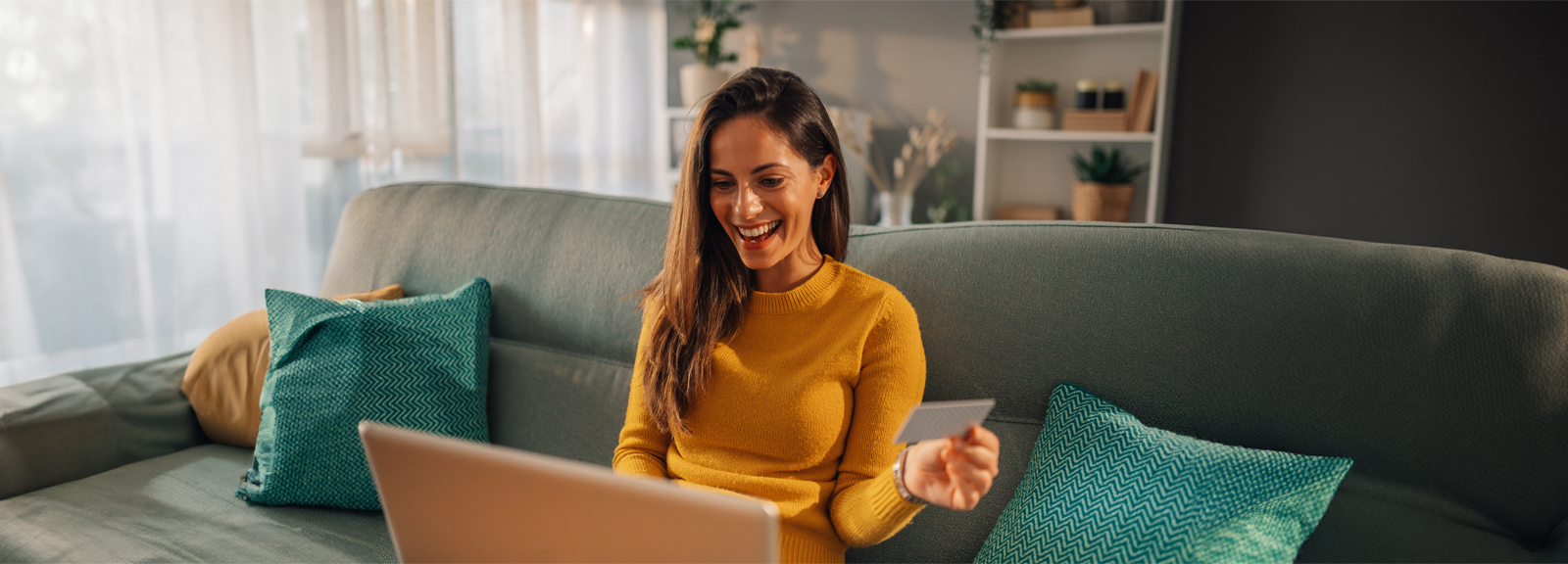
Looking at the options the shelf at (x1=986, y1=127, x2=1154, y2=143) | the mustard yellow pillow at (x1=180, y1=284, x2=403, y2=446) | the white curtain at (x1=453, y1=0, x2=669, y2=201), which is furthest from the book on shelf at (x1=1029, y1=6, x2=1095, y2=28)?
the mustard yellow pillow at (x1=180, y1=284, x2=403, y2=446)

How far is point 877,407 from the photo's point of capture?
3.49 feet

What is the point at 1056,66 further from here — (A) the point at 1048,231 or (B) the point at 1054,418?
(B) the point at 1054,418

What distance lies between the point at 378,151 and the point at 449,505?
2.44 metres

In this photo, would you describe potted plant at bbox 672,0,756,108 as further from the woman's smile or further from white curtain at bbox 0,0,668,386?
the woman's smile

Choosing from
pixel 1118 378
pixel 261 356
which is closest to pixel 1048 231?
pixel 1118 378

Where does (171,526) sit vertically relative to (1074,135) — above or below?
below

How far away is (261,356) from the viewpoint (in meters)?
1.58

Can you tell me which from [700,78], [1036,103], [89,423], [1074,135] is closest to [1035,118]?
[1036,103]

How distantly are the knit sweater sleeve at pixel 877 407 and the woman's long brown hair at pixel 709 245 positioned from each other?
6.0 inches

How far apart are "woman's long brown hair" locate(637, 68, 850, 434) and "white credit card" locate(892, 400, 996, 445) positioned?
0.49 meters

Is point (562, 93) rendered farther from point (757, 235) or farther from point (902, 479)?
point (902, 479)

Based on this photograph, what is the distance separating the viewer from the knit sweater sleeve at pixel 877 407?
1.04 m

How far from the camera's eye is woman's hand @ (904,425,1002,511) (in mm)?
755

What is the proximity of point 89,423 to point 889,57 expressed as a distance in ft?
9.96
